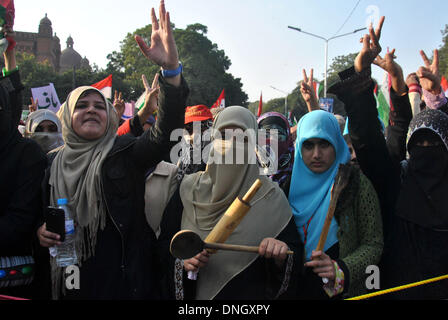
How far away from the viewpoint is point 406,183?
7.16ft

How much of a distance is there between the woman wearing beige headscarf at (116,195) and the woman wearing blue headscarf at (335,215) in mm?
729

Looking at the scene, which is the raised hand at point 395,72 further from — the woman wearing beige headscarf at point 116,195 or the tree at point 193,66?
the tree at point 193,66

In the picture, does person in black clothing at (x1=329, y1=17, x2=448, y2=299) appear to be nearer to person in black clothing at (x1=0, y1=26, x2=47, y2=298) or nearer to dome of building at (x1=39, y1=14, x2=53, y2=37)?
person in black clothing at (x1=0, y1=26, x2=47, y2=298)

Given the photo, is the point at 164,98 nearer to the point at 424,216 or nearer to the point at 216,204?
the point at 216,204

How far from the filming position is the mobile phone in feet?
5.97

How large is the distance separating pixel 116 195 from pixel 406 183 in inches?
62.2

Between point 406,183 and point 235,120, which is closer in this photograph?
point 235,120

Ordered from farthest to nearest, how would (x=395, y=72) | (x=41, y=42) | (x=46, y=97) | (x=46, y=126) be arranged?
(x=41, y=42) < (x=46, y=97) < (x=46, y=126) < (x=395, y=72)

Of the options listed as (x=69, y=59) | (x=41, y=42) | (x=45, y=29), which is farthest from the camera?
(x=69, y=59)

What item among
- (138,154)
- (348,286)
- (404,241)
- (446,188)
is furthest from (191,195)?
(446,188)

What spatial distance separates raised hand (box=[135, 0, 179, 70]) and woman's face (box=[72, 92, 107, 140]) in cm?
43

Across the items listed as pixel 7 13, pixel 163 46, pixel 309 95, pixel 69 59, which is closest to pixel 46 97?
pixel 7 13

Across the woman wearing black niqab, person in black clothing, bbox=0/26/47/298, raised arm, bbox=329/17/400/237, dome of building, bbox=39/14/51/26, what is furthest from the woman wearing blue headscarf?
dome of building, bbox=39/14/51/26

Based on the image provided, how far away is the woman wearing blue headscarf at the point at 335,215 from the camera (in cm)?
182
